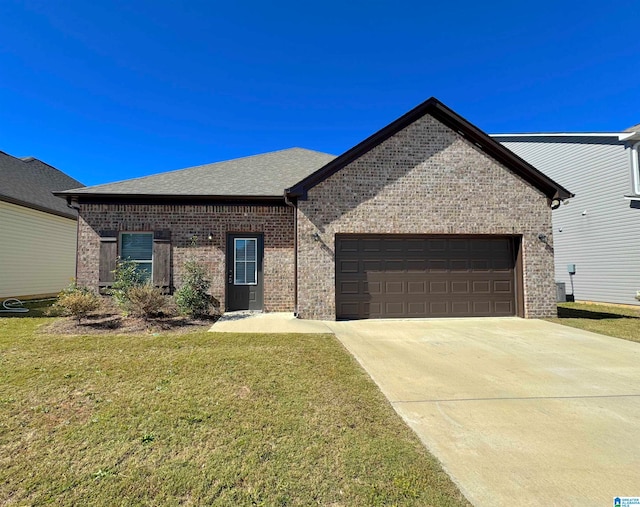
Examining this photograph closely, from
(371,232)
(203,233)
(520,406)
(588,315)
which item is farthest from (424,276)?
(203,233)

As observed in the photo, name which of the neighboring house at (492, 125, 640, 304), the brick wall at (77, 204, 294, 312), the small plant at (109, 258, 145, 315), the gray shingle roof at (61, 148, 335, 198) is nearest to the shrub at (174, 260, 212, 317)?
the brick wall at (77, 204, 294, 312)

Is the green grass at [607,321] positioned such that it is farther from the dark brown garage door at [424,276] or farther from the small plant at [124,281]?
the small plant at [124,281]

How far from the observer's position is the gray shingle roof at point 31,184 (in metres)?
Answer: 12.0

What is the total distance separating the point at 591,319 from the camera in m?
9.04

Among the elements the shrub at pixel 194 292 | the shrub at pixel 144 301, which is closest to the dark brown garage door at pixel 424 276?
the shrub at pixel 194 292

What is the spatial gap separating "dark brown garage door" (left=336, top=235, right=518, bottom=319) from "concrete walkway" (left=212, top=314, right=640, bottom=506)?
196 cm

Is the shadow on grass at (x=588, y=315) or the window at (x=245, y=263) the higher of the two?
the window at (x=245, y=263)

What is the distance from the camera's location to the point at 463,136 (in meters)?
9.41

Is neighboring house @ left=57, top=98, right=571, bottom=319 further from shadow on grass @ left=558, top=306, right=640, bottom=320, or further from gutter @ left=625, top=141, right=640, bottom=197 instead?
gutter @ left=625, top=141, right=640, bottom=197

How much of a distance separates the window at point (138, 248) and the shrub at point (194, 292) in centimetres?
124

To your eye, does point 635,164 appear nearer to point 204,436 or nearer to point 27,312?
point 204,436

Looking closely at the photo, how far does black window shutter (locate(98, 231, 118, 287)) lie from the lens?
9.34 metres

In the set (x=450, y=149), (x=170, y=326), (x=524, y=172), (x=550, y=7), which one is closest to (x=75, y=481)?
(x=170, y=326)

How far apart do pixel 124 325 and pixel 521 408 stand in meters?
7.92
